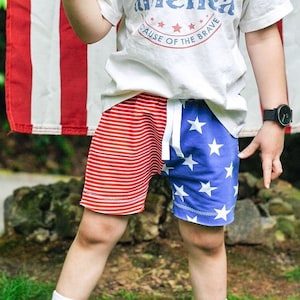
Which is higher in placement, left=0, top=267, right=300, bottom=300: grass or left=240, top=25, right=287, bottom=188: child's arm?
left=240, top=25, right=287, bottom=188: child's arm

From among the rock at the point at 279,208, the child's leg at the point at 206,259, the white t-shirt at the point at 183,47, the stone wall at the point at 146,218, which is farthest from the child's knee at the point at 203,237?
the rock at the point at 279,208

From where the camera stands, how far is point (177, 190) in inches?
69.6

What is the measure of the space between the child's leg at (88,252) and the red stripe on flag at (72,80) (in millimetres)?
742

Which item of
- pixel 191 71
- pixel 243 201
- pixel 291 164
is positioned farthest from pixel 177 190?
pixel 291 164

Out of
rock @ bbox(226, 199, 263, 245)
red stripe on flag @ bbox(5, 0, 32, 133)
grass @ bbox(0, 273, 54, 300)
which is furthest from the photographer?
rock @ bbox(226, 199, 263, 245)

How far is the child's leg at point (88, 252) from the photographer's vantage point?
5.63 ft

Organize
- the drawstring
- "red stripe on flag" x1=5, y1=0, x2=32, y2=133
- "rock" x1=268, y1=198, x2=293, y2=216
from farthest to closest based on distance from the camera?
"rock" x1=268, y1=198, x2=293, y2=216 < "red stripe on flag" x1=5, y1=0, x2=32, y2=133 < the drawstring

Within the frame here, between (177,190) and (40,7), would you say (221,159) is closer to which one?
(177,190)

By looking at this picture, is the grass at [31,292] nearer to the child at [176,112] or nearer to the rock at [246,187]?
the child at [176,112]

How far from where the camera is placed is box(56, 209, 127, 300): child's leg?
1716mm

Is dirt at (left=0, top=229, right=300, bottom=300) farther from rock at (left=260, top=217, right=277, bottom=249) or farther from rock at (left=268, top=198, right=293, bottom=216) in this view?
rock at (left=268, top=198, right=293, bottom=216)

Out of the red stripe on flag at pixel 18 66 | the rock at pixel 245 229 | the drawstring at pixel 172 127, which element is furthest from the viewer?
the rock at pixel 245 229

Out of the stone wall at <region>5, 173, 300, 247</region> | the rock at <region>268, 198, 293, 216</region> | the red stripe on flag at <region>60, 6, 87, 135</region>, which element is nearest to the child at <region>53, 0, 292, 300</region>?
the red stripe on flag at <region>60, 6, 87, 135</region>

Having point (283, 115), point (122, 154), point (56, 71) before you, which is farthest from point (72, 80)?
point (283, 115)
